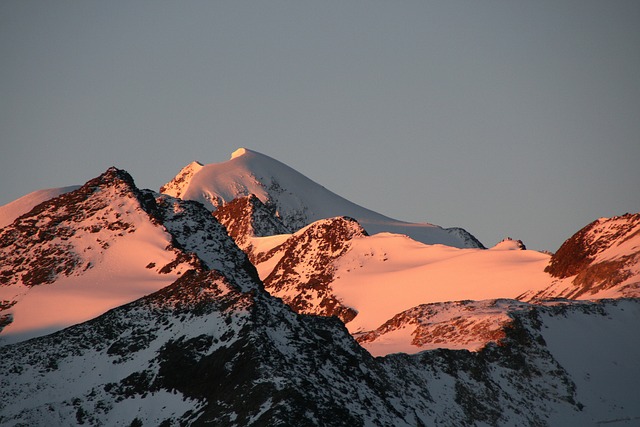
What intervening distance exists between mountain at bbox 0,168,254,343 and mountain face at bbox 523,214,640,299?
37.9 m

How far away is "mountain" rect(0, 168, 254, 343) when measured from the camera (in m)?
89.8

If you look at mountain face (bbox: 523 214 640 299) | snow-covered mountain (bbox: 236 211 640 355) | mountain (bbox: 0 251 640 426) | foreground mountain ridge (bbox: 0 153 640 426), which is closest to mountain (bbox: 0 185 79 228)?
snow-covered mountain (bbox: 236 211 640 355)

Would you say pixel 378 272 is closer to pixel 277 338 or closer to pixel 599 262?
pixel 599 262

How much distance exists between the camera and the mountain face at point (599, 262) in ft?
397

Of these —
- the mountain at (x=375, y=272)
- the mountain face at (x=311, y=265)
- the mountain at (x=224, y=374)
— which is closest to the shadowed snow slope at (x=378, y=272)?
the mountain face at (x=311, y=265)

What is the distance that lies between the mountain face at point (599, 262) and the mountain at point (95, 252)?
37.9m

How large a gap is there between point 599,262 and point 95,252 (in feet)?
170

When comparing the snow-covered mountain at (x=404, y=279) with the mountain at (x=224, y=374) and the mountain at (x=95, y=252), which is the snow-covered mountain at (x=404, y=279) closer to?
the mountain at (x=224, y=374)

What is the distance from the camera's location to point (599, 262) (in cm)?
12950

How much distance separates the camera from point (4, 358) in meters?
74.2

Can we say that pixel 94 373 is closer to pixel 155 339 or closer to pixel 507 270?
pixel 155 339

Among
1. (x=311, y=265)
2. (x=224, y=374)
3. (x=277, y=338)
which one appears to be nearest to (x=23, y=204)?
(x=311, y=265)

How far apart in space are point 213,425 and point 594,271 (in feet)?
237

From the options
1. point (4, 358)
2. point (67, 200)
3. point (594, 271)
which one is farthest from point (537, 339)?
point (4, 358)
